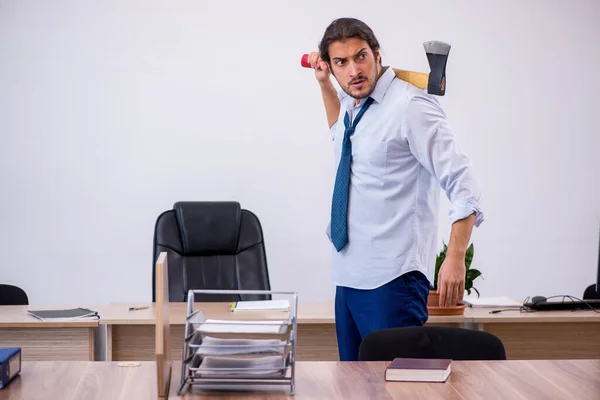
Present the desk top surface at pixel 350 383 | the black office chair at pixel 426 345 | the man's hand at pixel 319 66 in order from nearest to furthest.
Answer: the desk top surface at pixel 350 383 < the black office chair at pixel 426 345 < the man's hand at pixel 319 66

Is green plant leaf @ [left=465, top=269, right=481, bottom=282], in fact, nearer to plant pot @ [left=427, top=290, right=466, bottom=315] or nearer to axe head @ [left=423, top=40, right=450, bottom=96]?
plant pot @ [left=427, top=290, right=466, bottom=315]

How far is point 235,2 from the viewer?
430 cm

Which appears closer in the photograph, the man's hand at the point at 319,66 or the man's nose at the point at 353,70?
the man's nose at the point at 353,70

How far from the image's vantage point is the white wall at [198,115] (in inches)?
168

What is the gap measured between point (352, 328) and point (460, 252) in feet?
1.56

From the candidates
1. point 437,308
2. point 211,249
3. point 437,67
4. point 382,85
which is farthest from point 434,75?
point 211,249

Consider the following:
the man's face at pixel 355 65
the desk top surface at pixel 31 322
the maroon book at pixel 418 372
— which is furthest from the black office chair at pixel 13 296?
the maroon book at pixel 418 372

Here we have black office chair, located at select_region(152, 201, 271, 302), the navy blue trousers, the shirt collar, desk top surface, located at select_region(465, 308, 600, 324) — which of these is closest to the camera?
the navy blue trousers

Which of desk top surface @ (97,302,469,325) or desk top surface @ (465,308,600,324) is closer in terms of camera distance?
desk top surface @ (97,302,469,325)

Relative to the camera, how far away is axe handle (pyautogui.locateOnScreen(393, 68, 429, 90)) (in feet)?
7.84

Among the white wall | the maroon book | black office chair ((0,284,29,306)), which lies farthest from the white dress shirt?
the white wall

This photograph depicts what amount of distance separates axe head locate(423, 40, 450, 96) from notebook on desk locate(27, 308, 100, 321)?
156 cm

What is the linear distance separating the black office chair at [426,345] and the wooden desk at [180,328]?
82 cm

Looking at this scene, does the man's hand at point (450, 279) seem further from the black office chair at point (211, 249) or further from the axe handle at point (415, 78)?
the black office chair at point (211, 249)
